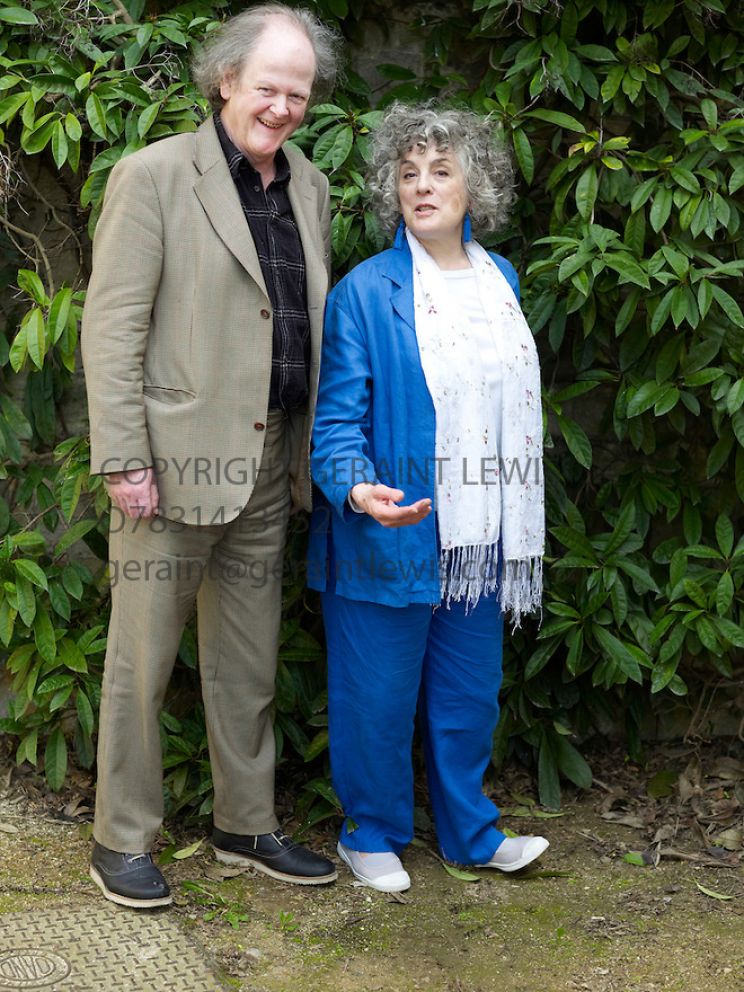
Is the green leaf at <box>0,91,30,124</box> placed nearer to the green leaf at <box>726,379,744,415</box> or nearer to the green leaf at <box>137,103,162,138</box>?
the green leaf at <box>137,103,162,138</box>

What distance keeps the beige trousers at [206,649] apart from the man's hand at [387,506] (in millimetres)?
271

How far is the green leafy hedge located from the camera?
116 inches

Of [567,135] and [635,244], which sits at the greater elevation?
[567,135]

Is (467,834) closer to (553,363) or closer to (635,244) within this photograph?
(553,363)

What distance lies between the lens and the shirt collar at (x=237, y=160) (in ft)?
8.53

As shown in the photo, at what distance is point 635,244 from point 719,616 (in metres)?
1.00

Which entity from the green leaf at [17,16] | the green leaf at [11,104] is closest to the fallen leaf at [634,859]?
the green leaf at [11,104]

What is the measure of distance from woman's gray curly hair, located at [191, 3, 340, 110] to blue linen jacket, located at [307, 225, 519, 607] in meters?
0.46

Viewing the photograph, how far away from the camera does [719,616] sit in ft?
10.3

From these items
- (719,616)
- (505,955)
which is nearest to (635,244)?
(719,616)

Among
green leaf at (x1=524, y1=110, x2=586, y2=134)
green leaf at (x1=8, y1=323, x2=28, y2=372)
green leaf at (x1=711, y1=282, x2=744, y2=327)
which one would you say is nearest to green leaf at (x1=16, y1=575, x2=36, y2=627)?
green leaf at (x1=8, y1=323, x2=28, y2=372)

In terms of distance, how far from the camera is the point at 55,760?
10.6ft

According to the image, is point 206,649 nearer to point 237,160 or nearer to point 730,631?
point 237,160

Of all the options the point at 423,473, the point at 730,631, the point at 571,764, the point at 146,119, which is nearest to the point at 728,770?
the point at 571,764
